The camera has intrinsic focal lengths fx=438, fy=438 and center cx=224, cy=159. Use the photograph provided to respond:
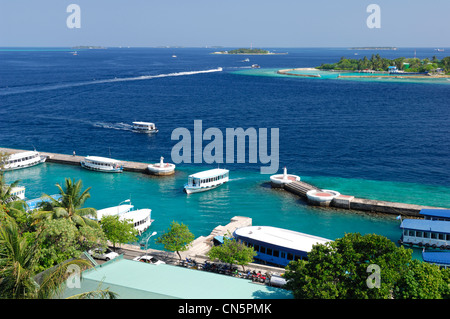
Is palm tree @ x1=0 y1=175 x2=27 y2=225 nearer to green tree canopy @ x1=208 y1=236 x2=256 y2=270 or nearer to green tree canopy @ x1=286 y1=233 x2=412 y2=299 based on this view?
green tree canopy @ x1=208 y1=236 x2=256 y2=270

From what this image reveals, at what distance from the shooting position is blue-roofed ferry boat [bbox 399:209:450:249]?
51.8 m

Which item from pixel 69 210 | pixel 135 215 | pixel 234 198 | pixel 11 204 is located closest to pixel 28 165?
pixel 135 215

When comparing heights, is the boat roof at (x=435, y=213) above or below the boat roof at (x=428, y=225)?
above

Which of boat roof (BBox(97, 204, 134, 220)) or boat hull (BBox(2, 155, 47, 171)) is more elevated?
boat hull (BBox(2, 155, 47, 171))

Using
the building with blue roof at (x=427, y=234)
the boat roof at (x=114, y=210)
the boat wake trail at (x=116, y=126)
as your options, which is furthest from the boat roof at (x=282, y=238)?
the boat wake trail at (x=116, y=126)

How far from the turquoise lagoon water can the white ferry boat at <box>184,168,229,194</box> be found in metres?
0.99

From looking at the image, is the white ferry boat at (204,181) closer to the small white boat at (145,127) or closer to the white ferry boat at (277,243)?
the white ferry boat at (277,243)

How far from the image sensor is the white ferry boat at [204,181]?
71.4 meters

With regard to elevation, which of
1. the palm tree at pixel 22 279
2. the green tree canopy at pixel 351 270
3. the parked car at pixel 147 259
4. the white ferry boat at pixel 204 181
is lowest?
the parked car at pixel 147 259

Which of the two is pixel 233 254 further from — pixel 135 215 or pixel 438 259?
pixel 438 259

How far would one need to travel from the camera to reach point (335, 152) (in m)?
96.6

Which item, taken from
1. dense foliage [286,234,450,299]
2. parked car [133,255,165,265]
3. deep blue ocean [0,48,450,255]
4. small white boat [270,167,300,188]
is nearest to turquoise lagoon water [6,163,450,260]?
deep blue ocean [0,48,450,255]

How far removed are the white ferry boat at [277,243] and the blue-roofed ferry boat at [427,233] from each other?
11.9 metres
